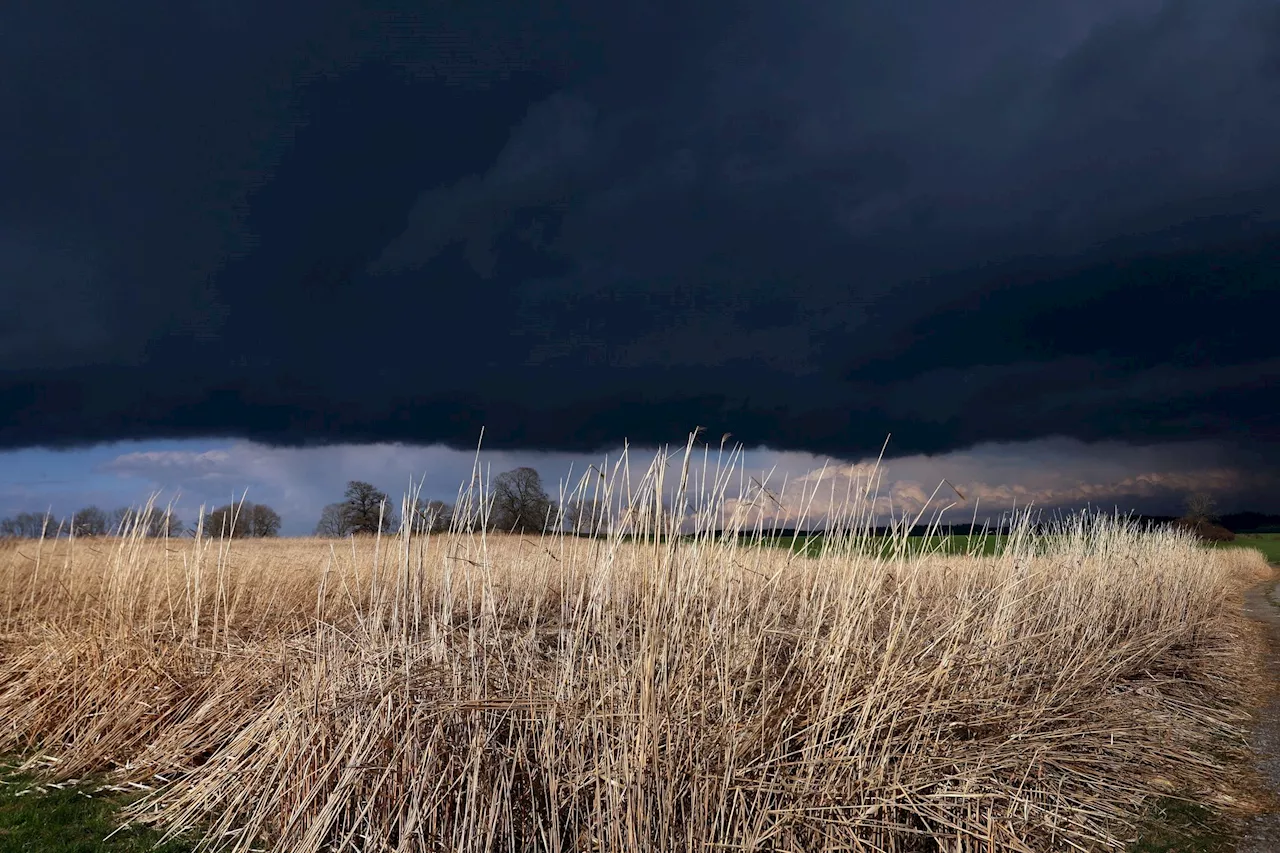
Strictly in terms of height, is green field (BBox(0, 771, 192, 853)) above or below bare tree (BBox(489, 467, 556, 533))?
below

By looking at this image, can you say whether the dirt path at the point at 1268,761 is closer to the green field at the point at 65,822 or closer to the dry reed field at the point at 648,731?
the dry reed field at the point at 648,731

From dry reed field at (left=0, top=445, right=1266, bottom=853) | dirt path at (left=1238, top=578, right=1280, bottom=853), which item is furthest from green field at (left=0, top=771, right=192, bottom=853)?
dirt path at (left=1238, top=578, right=1280, bottom=853)

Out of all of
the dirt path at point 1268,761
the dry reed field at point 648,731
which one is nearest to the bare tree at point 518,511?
the dry reed field at point 648,731

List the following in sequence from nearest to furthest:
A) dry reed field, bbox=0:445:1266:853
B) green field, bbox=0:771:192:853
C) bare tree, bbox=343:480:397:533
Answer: dry reed field, bbox=0:445:1266:853 → green field, bbox=0:771:192:853 → bare tree, bbox=343:480:397:533

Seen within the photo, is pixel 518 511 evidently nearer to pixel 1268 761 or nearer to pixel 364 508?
pixel 1268 761

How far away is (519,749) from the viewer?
3.66 m

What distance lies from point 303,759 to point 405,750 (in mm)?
779

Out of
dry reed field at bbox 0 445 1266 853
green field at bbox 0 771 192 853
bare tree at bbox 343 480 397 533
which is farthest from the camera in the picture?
bare tree at bbox 343 480 397 533

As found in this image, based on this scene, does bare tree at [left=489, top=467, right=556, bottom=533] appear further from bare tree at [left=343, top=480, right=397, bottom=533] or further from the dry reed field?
bare tree at [left=343, top=480, right=397, bottom=533]

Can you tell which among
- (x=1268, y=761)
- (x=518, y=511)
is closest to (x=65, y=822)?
(x=518, y=511)

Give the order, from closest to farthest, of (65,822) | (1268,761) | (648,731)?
(648,731) < (65,822) < (1268,761)

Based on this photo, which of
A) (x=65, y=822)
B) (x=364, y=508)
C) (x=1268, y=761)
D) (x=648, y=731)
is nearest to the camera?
(x=648, y=731)

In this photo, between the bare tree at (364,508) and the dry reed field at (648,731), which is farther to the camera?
the bare tree at (364,508)

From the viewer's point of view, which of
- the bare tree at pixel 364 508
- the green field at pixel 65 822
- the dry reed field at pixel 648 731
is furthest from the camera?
the bare tree at pixel 364 508
